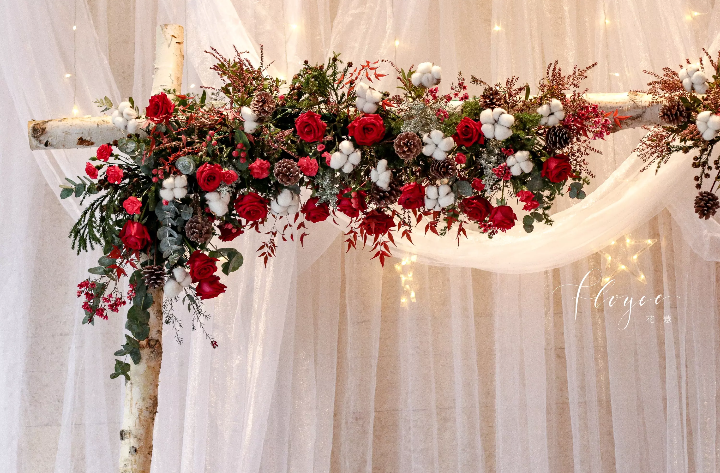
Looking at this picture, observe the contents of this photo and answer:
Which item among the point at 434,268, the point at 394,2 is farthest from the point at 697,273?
the point at 394,2

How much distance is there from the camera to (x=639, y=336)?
2.70m

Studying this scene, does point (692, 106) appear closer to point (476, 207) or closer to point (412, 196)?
point (476, 207)

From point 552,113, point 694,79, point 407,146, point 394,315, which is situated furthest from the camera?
point 394,315

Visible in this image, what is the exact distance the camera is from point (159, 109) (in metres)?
1.86

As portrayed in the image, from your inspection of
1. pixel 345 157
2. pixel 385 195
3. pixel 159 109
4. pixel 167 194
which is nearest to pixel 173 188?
pixel 167 194

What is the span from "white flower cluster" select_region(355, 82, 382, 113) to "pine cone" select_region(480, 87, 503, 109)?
304 mm

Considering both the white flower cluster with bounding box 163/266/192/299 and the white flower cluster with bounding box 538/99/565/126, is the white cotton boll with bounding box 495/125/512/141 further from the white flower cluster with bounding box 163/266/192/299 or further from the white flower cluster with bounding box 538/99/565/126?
the white flower cluster with bounding box 163/266/192/299

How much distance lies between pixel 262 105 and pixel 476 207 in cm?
68

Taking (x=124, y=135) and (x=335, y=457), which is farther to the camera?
(x=335, y=457)

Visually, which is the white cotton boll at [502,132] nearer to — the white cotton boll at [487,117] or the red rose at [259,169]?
the white cotton boll at [487,117]

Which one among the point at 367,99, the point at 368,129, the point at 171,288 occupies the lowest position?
the point at 171,288

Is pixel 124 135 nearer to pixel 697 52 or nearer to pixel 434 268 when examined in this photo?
pixel 434 268

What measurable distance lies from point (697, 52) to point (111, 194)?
7.04 feet

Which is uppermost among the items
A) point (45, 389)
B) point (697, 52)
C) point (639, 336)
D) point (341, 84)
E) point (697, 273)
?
point (697, 52)
